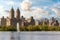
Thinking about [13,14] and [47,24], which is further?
[13,14]

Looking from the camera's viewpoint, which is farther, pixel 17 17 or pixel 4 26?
pixel 17 17

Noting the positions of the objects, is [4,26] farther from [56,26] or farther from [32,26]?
[56,26]

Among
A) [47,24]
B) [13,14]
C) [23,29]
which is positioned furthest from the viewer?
[13,14]

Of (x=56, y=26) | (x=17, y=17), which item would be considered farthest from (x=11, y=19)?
(x=56, y=26)

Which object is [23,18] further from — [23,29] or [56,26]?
[56,26]

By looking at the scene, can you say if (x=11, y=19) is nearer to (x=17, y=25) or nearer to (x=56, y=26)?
(x=17, y=25)

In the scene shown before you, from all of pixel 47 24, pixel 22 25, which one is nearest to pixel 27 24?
pixel 22 25

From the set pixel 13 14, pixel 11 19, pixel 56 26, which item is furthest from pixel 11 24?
pixel 56 26

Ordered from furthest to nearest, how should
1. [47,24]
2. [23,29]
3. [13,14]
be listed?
1. [13,14]
2. [47,24]
3. [23,29]
